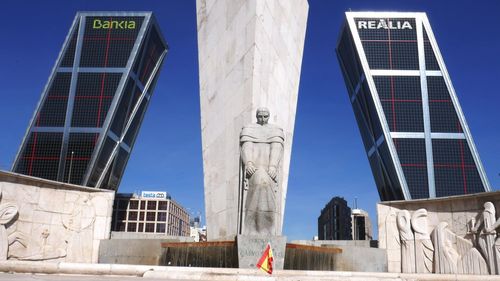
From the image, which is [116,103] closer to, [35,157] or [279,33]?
[35,157]

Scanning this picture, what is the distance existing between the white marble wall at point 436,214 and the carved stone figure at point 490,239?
0.29m

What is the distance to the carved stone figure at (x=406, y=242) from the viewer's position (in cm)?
1431

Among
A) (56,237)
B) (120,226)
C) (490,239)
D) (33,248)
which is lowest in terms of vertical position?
(33,248)

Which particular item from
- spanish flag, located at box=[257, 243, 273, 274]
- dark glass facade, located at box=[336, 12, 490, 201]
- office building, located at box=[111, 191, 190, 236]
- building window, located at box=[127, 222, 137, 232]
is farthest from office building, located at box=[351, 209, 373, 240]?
spanish flag, located at box=[257, 243, 273, 274]

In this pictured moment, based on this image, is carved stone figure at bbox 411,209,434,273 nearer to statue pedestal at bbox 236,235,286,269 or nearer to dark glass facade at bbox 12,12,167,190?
statue pedestal at bbox 236,235,286,269

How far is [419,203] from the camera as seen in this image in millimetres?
14977

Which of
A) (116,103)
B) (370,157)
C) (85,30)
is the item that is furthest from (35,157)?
(370,157)

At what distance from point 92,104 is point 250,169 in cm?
5158

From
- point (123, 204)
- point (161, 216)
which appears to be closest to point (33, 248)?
point (123, 204)

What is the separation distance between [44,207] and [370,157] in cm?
4980

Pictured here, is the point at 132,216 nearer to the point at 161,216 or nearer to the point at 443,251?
the point at 161,216

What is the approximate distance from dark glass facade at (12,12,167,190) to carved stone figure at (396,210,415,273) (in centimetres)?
4480

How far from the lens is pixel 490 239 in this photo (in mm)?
12617

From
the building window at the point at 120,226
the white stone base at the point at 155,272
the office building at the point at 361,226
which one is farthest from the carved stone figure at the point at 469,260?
the building window at the point at 120,226
